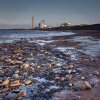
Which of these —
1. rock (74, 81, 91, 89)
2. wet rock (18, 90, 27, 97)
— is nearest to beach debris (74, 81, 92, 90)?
Result: rock (74, 81, 91, 89)

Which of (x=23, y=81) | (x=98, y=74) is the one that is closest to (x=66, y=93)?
(x=23, y=81)

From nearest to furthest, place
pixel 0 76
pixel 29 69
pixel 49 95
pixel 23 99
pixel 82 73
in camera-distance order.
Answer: pixel 23 99 → pixel 49 95 → pixel 0 76 → pixel 82 73 → pixel 29 69

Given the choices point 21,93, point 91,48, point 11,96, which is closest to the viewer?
point 11,96

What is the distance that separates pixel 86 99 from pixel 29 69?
3016mm

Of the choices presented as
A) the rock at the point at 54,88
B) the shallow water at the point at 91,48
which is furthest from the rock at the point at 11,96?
the shallow water at the point at 91,48

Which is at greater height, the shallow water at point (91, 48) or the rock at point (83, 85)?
the rock at point (83, 85)

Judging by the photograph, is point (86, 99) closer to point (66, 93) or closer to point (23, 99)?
point (66, 93)

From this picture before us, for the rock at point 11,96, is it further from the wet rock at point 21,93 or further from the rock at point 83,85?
the rock at point 83,85

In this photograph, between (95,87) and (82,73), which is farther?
(82,73)

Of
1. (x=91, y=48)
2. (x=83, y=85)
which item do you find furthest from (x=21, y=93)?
(x=91, y=48)

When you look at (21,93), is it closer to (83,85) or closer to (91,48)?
(83,85)

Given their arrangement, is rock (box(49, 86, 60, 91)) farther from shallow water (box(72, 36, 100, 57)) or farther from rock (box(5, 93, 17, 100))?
shallow water (box(72, 36, 100, 57))

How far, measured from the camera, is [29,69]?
6844mm

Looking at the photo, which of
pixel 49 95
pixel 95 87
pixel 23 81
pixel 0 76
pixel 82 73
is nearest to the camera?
pixel 49 95
